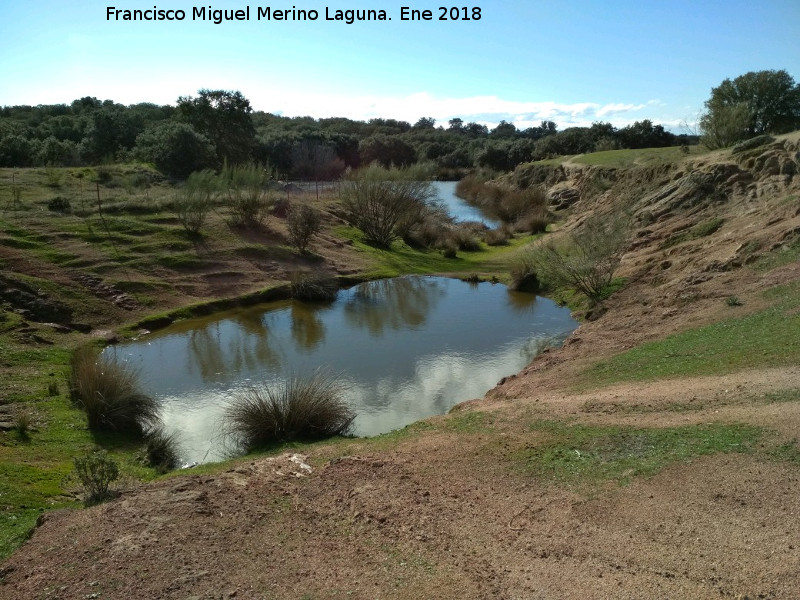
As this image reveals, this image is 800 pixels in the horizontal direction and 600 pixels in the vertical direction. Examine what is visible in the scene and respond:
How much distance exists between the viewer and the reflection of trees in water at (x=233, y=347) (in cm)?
2125

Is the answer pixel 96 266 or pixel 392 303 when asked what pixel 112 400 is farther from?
pixel 392 303

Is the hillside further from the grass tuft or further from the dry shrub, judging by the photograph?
the dry shrub

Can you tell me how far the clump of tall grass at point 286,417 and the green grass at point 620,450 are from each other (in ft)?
17.6

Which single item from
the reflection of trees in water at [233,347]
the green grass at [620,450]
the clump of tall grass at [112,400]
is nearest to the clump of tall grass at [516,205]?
the reflection of trees in water at [233,347]

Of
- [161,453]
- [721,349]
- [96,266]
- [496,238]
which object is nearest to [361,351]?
[161,453]

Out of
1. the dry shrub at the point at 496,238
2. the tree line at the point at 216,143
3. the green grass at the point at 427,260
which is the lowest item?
the green grass at the point at 427,260

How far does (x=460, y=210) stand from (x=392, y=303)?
37.8 metres

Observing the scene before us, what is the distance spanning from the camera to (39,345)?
68.4 feet

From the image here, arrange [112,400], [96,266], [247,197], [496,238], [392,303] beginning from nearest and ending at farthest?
[112,400]
[96,266]
[392,303]
[247,197]
[496,238]

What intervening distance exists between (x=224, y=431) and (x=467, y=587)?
9.68 meters

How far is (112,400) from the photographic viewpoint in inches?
606

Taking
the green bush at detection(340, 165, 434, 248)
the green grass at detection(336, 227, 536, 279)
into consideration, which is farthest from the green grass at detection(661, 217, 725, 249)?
the green bush at detection(340, 165, 434, 248)

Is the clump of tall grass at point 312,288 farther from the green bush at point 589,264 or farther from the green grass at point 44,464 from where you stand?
the green grass at point 44,464

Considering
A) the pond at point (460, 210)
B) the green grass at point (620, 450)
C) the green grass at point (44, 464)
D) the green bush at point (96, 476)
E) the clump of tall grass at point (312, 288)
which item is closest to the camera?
the green grass at point (620, 450)
